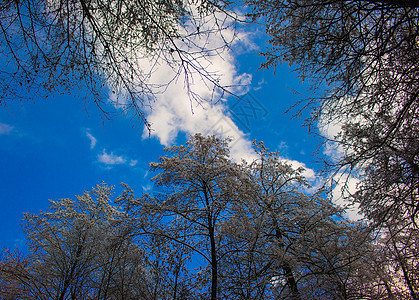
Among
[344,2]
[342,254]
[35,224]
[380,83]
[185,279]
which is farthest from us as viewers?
[35,224]

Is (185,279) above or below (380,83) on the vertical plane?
below

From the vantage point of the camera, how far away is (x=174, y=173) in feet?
26.5

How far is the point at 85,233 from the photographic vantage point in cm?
1027

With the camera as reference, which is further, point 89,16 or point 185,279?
point 185,279

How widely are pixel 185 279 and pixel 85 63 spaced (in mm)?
7051

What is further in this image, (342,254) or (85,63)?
(342,254)

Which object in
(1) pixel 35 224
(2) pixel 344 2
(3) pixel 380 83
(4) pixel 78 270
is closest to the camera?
(2) pixel 344 2

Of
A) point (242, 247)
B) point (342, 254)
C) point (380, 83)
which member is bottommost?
point (342, 254)

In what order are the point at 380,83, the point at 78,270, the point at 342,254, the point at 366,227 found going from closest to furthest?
the point at 380,83, the point at 366,227, the point at 342,254, the point at 78,270

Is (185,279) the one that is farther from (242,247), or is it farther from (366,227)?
(366,227)

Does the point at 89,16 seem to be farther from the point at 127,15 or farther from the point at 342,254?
the point at 342,254

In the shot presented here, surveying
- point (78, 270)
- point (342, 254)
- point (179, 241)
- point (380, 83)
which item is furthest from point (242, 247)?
point (78, 270)

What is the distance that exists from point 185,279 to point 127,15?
7442mm

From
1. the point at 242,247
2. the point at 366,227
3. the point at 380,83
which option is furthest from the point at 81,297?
the point at 380,83
